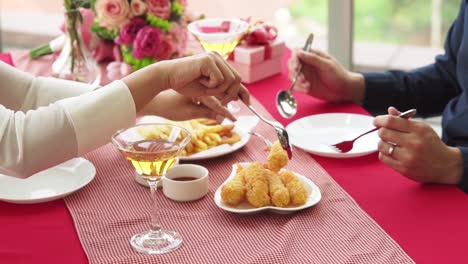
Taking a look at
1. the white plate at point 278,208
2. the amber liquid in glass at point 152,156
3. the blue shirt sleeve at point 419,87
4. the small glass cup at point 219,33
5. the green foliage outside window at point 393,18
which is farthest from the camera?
the green foliage outside window at point 393,18

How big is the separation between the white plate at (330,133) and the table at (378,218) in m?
0.02

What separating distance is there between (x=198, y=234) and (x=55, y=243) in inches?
9.9

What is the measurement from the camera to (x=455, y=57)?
6.70 ft

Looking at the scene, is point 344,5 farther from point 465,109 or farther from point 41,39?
point 41,39

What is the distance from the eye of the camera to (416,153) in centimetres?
147

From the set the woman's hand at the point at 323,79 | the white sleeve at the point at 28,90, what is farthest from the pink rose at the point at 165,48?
the white sleeve at the point at 28,90

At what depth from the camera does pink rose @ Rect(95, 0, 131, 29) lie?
208 cm

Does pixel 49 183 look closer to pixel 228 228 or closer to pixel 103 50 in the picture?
pixel 228 228

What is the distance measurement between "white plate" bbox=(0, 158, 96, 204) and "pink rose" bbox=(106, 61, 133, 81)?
613 mm

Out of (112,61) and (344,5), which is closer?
(112,61)

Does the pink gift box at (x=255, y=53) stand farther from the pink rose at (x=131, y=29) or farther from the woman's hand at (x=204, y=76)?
the woman's hand at (x=204, y=76)

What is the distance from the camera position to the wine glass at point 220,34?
190 centimetres

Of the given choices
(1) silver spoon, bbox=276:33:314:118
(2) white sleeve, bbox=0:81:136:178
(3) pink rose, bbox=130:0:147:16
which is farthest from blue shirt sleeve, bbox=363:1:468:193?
(2) white sleeve, bbox=0:81:136:178

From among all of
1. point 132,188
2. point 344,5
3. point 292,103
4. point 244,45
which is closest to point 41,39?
point 344,5
